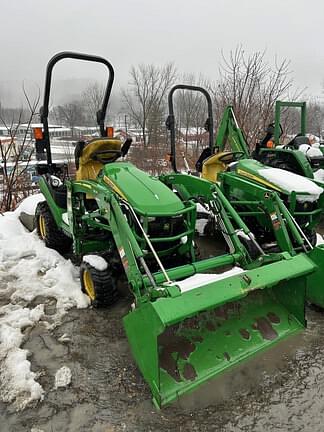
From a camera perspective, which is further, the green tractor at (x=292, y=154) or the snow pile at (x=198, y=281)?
the green tractor at (x=292, y=154)

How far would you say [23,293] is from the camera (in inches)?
149

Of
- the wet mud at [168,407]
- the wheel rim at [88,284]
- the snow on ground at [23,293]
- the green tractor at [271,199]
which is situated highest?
the green tractor at [271,199]

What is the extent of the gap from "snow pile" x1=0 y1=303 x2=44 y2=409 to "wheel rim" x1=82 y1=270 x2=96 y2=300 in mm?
452

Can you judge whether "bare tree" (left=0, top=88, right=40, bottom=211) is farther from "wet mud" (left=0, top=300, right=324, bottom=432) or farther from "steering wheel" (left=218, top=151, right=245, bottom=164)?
"wet mud" (left=0, top=300, right=324, bottom=432)

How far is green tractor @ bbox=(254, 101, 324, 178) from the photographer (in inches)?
235

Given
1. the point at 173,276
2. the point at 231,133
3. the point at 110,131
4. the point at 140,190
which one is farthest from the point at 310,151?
the point at 173,276

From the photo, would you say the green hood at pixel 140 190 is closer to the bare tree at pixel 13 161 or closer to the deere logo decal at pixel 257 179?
the deere logo decal at pixel 257 179

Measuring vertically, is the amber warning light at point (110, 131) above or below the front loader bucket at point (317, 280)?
above

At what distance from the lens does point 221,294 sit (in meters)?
2.46

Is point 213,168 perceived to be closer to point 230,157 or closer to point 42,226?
point 230,157

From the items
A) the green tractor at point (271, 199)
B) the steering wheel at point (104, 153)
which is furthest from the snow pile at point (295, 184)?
the steering wheel at point (104, 153)

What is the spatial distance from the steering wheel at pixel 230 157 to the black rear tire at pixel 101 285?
9.43 ft

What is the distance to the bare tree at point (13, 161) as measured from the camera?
24.4 ft

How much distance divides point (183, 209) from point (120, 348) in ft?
4.39
